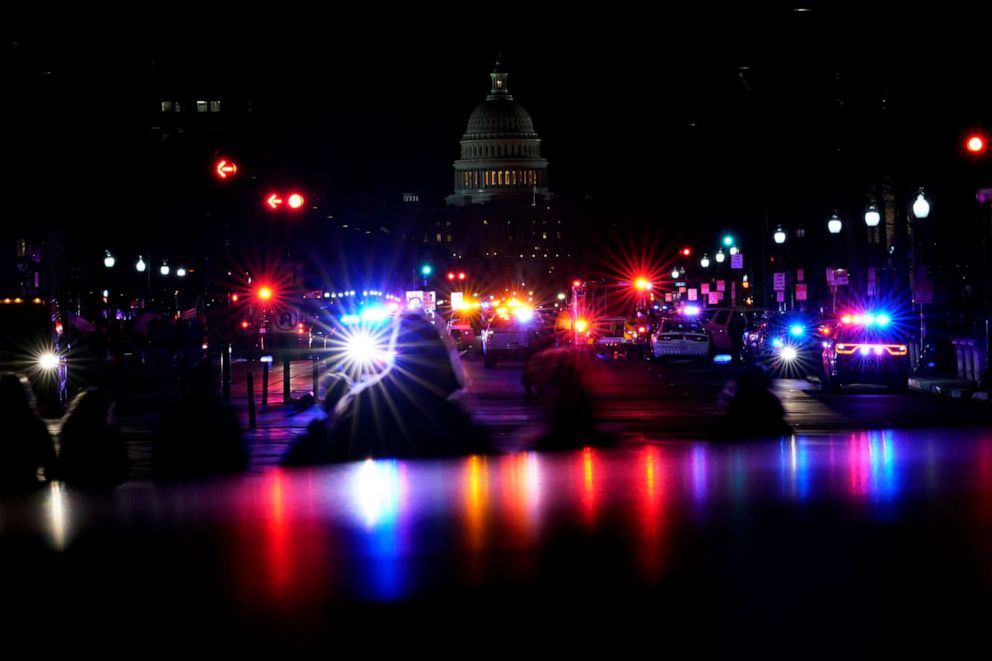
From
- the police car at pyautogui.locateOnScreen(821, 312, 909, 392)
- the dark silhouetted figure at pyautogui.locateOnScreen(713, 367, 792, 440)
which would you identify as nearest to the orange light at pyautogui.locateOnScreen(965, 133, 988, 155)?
the police car at pyautogui.locateOnScreen(821, 312, 909, 392)

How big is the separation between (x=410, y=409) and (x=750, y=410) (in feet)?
19.9

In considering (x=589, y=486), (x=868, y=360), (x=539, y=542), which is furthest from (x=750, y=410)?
(x=868, y=360)

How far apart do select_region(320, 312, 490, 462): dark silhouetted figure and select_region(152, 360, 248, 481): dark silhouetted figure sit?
131 cm

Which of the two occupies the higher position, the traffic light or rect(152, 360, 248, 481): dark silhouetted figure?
the traffic light

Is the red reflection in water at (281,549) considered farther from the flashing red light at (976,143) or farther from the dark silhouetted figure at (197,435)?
the flashing red light at (976,143)

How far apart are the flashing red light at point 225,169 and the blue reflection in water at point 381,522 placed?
767cm

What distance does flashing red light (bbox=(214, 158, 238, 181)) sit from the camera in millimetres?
27750

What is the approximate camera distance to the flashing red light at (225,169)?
91.0 feet

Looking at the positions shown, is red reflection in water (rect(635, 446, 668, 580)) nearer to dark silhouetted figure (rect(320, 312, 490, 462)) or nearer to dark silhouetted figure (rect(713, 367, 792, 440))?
dark silhouetted figure (rect(320, 312, 490, 462))

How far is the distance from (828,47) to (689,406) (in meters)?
19.3

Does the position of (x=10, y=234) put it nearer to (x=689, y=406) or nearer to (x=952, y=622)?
(x=689, y=406)

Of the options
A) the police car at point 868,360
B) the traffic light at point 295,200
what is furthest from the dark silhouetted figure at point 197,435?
the police car at point 868,360

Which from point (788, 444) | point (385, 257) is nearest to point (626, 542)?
point (788, 444)

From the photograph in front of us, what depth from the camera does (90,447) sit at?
2008 cm
